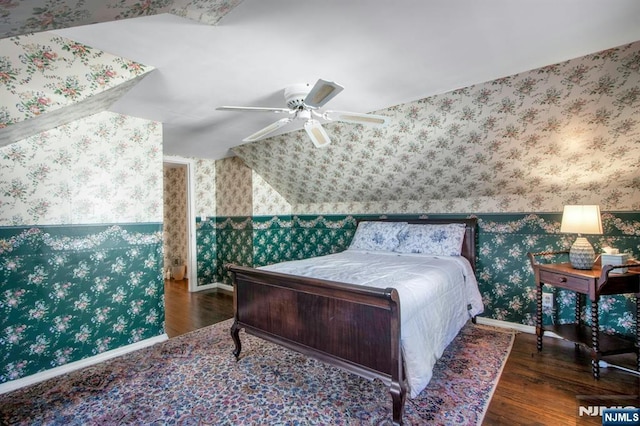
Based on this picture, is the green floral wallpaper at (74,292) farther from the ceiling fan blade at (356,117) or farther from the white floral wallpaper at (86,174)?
the ceiling fan blade at (356,117)

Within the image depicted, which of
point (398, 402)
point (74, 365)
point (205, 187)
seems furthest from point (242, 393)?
point (205, 187)

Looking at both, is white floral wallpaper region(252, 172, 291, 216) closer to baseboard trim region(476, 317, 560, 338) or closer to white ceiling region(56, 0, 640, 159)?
white ceiling region(56, 0, 640, 159)

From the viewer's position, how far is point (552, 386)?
7.06ft

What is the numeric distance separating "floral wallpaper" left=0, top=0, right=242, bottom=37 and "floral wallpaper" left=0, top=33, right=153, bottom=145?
672mm

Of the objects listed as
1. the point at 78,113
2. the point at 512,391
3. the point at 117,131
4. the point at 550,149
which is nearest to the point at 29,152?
the point at 78,113

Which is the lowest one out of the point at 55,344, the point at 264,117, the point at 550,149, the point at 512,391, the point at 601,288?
the point at 512,391

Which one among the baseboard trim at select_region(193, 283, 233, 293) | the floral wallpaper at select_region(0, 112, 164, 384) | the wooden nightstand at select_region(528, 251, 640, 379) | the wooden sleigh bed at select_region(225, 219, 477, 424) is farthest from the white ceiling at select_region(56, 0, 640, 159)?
the baseboard trim at select_region(193, 283, 233, 293)

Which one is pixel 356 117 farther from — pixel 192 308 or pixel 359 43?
pixel 192 308

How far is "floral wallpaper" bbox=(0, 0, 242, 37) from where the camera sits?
1078mm

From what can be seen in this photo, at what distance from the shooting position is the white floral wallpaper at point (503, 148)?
2.20 metres

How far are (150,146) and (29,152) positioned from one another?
36.1 inches

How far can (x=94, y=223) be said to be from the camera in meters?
2.76

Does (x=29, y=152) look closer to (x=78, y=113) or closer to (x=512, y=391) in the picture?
(x=78, y=113)

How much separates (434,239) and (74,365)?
3521 mm
